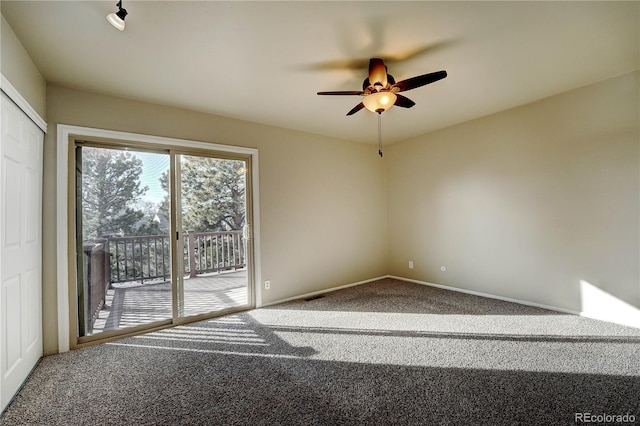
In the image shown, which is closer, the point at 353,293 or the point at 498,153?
the point at 498,153

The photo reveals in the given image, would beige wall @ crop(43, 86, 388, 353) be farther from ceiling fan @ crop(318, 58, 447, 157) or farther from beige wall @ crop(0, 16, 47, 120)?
ceiling fan @ crop(318, 58, 447, 157)

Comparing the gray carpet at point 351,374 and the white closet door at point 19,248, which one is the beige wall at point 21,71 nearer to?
the white closet door at point 19,248

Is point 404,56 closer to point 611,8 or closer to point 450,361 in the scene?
point 611,8

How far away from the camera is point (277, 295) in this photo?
4090 millimetres

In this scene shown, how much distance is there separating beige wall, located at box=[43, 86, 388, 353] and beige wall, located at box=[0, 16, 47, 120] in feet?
0.63

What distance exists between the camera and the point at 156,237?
10.7ft

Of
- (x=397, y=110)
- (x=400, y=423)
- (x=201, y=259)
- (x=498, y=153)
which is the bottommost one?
(x=400, y=423)

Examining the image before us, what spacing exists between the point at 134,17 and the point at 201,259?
252 cm

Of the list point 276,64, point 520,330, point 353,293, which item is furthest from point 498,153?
point 276,64

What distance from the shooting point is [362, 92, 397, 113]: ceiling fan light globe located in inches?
97.3

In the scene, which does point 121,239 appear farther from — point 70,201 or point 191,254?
point 191,254

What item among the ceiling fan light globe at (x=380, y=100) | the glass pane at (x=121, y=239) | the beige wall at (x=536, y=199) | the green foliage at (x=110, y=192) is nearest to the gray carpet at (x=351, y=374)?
the glass pane at (x=121, y=239)

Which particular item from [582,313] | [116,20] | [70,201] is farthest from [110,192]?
[582,313]

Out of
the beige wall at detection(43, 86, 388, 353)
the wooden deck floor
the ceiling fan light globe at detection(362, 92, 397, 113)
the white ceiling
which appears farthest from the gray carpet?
the white ceiling
